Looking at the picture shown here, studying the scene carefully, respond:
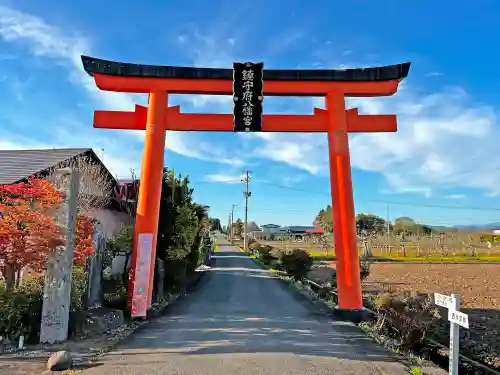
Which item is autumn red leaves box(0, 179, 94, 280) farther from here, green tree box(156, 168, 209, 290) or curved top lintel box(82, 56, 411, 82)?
green tree box(156, 168, 209, 290)

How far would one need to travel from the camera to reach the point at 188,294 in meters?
14.4

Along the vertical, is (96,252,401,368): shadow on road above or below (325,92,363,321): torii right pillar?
below

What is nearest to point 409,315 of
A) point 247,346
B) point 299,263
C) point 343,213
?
point 343,213

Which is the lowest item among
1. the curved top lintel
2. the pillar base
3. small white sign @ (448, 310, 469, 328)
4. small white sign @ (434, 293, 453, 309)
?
the pillar base

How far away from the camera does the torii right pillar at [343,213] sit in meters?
9.82

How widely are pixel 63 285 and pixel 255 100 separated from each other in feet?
20.1

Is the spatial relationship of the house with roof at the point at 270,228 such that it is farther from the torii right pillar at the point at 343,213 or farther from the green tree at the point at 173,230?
the torii right pillar at the point at 343,213

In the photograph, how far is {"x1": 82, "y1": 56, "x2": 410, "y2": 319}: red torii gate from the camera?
9867 mm

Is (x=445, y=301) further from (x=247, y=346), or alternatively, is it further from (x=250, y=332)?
(x=250, y=332)

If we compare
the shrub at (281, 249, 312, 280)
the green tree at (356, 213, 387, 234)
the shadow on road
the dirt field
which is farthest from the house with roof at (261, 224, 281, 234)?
the shadow on road

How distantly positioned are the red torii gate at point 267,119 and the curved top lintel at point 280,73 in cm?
2

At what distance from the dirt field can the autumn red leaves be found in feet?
28.8

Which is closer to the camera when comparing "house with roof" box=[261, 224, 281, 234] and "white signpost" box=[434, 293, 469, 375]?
"white signpost" box=[434, 293, 469, 375]

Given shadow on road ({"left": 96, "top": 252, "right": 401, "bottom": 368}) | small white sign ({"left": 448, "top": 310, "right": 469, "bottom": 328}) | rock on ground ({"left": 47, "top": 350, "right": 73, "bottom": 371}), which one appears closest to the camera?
small white sign ({"left": 448, "top": 310, "right": 469, "bottom": 328})
